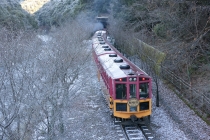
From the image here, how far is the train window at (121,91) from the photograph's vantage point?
457 inches

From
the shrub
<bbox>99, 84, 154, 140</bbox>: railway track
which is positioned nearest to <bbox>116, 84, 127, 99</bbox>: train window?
<bbox>99, 84, 154, 140</bbox>: railway track

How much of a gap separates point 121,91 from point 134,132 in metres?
1.89

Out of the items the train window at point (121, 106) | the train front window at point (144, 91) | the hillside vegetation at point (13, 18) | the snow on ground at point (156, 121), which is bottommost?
the snow on ground at point (156, 121)

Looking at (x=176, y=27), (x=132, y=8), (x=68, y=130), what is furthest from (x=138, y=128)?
(x=132, y=8)

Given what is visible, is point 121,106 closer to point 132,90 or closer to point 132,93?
point 132,93

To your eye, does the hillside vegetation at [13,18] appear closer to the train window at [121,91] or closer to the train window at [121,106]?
the train window at [121,91]

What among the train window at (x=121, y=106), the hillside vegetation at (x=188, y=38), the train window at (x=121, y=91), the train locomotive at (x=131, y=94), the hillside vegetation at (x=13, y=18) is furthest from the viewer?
the hillside vegetation at (x=13, y=18)

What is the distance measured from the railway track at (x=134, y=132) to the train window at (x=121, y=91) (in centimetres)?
154

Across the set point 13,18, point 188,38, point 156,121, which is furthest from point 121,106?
point 13,18

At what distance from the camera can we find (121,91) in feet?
38.4

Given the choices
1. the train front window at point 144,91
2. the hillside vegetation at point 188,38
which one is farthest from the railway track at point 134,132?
the hillside vegetation at point 188,38

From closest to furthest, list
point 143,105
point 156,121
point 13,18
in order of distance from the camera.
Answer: point 143,105, point 156,121, point 13,18

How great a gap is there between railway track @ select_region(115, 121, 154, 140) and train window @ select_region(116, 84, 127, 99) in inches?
60.8

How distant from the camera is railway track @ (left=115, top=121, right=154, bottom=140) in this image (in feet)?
37.1
